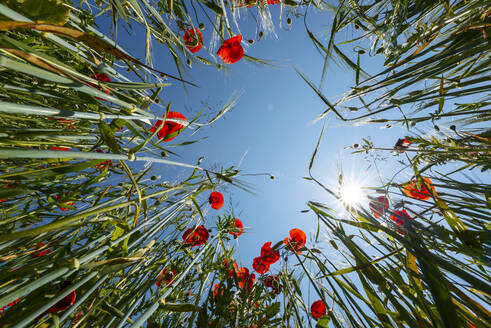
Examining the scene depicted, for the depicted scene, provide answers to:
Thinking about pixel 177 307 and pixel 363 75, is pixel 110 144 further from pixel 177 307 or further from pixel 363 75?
pixel 363 75

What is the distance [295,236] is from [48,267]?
3.51ft

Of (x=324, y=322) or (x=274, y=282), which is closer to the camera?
(x=324, y=322)

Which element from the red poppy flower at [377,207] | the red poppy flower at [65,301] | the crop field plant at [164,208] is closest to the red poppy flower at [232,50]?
the crop field plant at [164,208]

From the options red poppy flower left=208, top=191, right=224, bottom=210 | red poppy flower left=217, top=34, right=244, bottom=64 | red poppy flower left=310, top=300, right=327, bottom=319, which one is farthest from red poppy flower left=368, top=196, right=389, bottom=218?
red poppy flower left=217, top=34, right=244, bottom=64

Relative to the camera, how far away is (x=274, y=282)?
0.88 meters

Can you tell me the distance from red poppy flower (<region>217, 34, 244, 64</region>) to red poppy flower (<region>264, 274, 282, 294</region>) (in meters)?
1.18

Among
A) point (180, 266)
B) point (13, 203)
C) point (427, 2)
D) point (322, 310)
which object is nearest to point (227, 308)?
point (180, 266)

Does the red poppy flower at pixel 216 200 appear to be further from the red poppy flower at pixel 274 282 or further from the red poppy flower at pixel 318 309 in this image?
the red poppy flower at pixel 318 309

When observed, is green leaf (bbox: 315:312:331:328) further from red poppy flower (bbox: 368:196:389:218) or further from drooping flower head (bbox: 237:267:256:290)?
drooping flower head (bbox: 237:267:256:290)

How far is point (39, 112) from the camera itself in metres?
0.27

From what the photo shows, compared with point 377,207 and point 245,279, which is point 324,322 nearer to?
point 377,207

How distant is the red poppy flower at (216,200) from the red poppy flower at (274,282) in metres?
0.52

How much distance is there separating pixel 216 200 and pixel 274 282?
0.58 m

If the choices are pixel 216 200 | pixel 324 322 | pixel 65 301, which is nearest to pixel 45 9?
pixel 65 301
